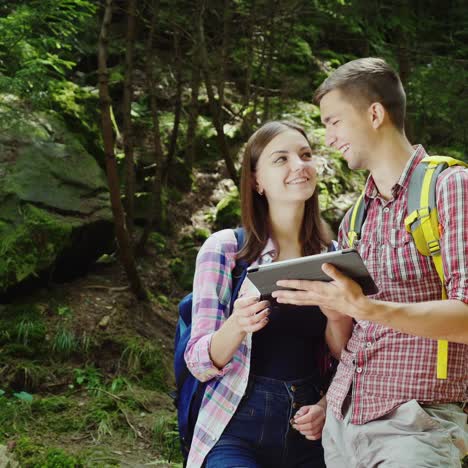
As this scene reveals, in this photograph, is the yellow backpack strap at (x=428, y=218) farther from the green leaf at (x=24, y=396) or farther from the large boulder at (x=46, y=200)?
the large boulder at (x=46, y=200)

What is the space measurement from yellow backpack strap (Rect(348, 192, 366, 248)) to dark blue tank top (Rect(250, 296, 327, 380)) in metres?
0.49

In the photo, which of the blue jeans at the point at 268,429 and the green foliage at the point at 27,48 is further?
the green foliage at the point at 27,48

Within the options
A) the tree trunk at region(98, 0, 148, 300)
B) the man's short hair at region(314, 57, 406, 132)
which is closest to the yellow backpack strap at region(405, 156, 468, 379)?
the man's short hair at region(314, 57, 406, 132)

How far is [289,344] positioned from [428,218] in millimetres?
1047

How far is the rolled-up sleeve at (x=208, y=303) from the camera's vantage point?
2945 mm

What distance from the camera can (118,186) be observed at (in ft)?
21.4

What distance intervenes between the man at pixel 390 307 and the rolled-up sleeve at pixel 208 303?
1.84ft

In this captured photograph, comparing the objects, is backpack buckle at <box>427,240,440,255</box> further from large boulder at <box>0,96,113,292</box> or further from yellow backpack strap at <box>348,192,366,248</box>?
large boulder at <box>0,96,113,292</box>

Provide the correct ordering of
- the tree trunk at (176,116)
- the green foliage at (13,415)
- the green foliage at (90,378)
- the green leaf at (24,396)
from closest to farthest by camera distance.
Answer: the green foliage at (13,415) → the green leaf at (24,396) → the green foliage at (90,378) → the tree trunk at (176,116)

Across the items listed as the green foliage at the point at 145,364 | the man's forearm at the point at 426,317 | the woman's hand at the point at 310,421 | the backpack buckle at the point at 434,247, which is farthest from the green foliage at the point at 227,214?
the man's forearm at the point at 426,317

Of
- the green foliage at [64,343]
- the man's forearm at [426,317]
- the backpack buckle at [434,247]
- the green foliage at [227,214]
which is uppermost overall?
the backpack buckle at [434,247]

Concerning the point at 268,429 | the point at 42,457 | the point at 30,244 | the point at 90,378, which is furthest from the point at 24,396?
the point at 268,429

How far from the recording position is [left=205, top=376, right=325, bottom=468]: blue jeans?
286 centimetres

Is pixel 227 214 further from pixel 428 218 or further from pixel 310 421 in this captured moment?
pixel 428 218
